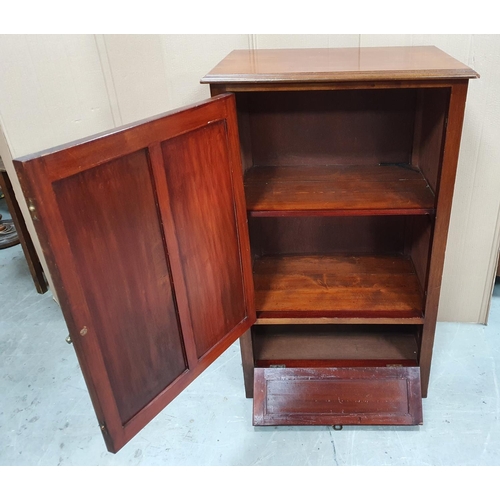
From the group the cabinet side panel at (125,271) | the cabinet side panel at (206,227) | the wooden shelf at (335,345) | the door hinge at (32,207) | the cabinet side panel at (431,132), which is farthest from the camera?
the wooden shelf at (335,345)

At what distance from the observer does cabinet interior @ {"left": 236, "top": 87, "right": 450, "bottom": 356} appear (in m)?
1.46

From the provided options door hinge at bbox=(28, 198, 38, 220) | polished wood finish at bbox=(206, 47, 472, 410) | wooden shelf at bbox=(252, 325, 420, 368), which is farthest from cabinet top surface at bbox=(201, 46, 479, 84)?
wooden shelf at bbox=(252, 325, 420, 368)

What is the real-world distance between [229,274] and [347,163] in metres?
0.66

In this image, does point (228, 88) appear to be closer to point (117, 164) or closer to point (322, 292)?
point (117, 164)

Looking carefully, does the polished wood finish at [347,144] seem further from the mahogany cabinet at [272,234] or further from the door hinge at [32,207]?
the door hinge at [32,207]

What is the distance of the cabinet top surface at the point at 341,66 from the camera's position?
117 centimetres

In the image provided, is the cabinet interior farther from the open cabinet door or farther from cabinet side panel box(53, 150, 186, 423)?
cabinet side panel box(53, 150, 186, 423)

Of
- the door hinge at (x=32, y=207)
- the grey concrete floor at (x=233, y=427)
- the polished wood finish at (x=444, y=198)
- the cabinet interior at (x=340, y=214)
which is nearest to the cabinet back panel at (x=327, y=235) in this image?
the cabinet interior at (x=340, y=214)

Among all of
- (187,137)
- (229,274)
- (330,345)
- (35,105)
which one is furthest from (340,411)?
(35,105)

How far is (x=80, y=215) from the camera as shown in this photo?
0.90m

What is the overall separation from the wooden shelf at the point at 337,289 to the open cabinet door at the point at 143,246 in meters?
0.31

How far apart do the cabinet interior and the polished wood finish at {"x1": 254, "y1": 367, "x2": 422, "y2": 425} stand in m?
0.08

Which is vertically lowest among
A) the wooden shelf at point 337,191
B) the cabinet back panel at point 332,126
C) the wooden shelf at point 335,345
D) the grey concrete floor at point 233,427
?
the grey concrete floor at point 233,427

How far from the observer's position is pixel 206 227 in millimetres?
1223
